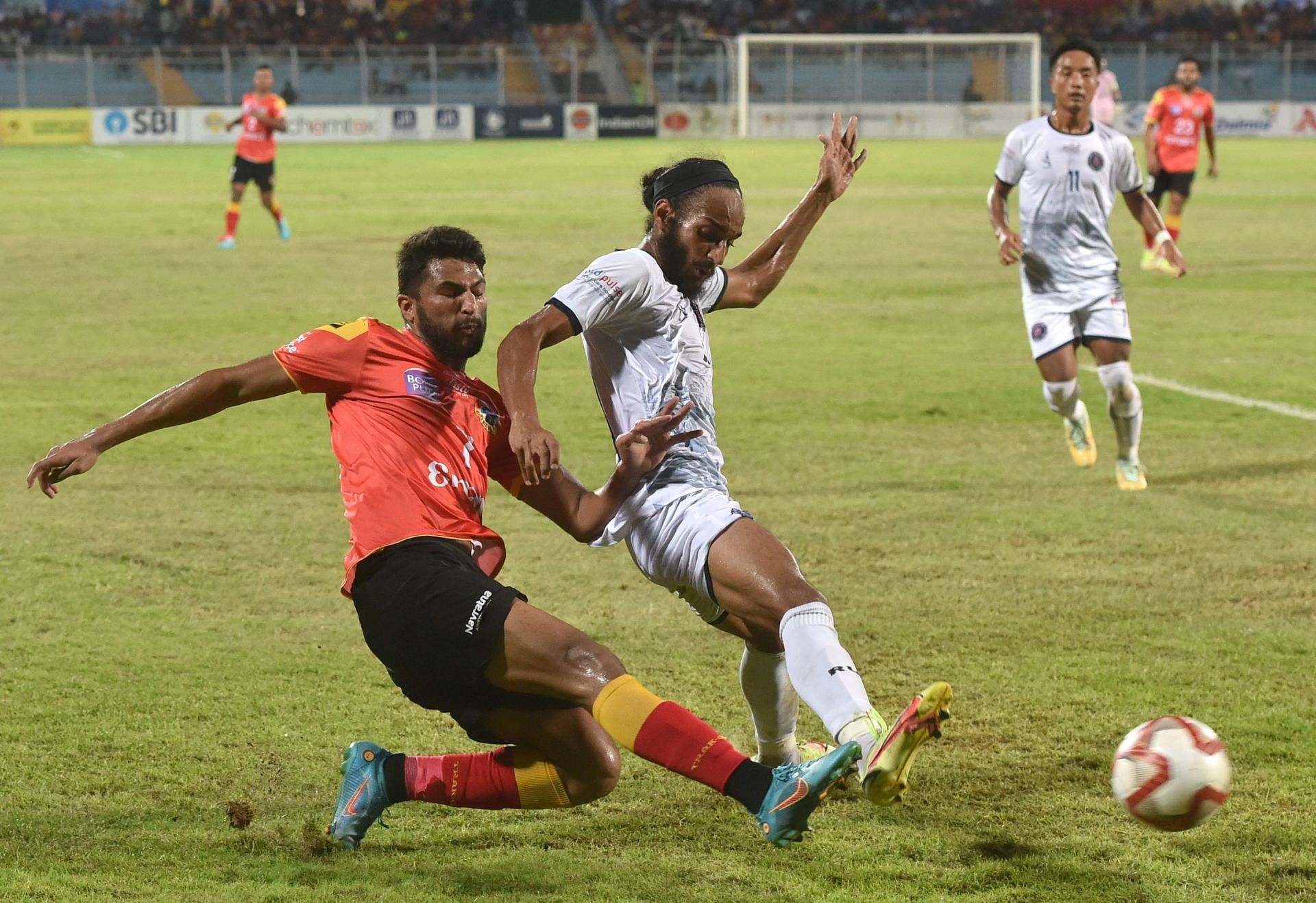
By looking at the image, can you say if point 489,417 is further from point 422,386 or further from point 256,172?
point 256,172

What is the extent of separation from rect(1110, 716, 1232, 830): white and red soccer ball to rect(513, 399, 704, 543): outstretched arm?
1.50 m

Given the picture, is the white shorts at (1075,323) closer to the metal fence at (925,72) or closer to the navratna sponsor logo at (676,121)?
the metal fence at (925,72)

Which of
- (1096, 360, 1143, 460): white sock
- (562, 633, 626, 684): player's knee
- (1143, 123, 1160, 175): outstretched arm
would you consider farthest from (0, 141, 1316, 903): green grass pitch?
(1143, 123, 1160, 175): outstretched arm

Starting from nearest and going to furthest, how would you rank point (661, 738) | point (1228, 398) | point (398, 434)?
point (661, 738) → point (398, 434) → point (1228, 398)

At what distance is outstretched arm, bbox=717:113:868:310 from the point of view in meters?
5.39

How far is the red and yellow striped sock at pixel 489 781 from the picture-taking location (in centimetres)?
425

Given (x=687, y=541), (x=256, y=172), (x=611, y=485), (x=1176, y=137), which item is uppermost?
(x=1176, y=137)

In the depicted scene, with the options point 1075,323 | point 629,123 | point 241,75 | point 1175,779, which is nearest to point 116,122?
point 241,75

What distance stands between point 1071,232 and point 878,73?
37837 millimetres

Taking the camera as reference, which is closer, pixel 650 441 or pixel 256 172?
pixel 650 441

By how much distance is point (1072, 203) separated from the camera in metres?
9.34

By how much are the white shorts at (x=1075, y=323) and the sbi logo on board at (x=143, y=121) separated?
1550 inches

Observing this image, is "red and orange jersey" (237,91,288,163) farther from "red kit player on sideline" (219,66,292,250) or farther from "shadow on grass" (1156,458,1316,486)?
"shadow on grass" (1156,458,1316,486)

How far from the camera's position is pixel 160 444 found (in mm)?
10000
